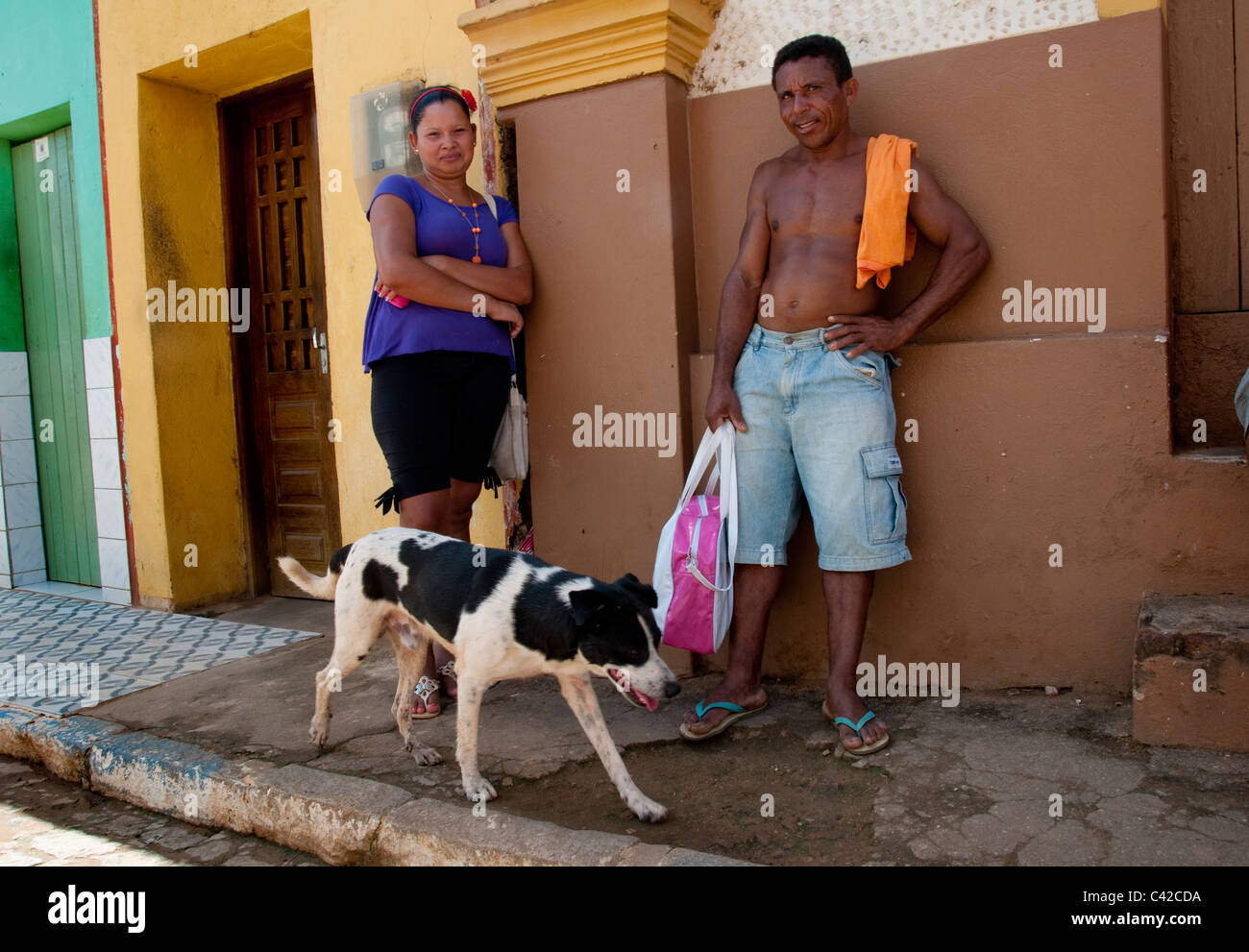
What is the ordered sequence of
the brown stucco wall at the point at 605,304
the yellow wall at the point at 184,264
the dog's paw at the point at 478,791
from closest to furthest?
the dog's paw at the point at 478,791 < the brown stucco wall at the point at 605,304 < the yellow wall at the point at 184,264

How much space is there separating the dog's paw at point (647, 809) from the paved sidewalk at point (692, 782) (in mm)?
27

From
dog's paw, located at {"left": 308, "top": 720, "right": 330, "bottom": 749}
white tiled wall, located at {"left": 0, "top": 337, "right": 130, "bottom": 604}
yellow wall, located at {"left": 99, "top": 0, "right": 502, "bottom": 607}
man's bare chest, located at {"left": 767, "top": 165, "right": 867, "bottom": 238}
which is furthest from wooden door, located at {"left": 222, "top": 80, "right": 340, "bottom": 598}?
man's bare chest, located at {"left": 767, "top": 165, "right": 867, "bottom": 238}

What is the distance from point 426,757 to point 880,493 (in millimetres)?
1797

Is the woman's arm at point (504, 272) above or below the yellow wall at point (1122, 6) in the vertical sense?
below

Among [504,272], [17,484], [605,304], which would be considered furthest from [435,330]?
[17,484]

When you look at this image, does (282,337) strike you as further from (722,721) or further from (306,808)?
(722,721)

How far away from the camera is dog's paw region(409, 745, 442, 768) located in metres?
3.27

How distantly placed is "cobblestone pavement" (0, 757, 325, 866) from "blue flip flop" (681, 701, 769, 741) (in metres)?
1.28

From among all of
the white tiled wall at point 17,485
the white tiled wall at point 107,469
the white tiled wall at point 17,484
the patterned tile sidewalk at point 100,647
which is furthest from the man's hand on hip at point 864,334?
the white tiled wall at point 17,484

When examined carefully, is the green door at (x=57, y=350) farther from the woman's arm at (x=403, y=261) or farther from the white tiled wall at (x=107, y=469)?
the woman's arm at (x=403, y=261)

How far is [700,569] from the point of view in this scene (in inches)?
133

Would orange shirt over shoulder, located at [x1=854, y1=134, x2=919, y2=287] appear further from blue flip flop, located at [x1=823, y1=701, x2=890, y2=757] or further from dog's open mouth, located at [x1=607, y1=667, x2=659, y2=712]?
dog's open mouth, located at [x1=607, y1=667, x2=659, y2=712]

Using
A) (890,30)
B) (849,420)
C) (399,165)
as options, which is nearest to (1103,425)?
(849,420)

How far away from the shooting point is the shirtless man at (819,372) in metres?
3.25
